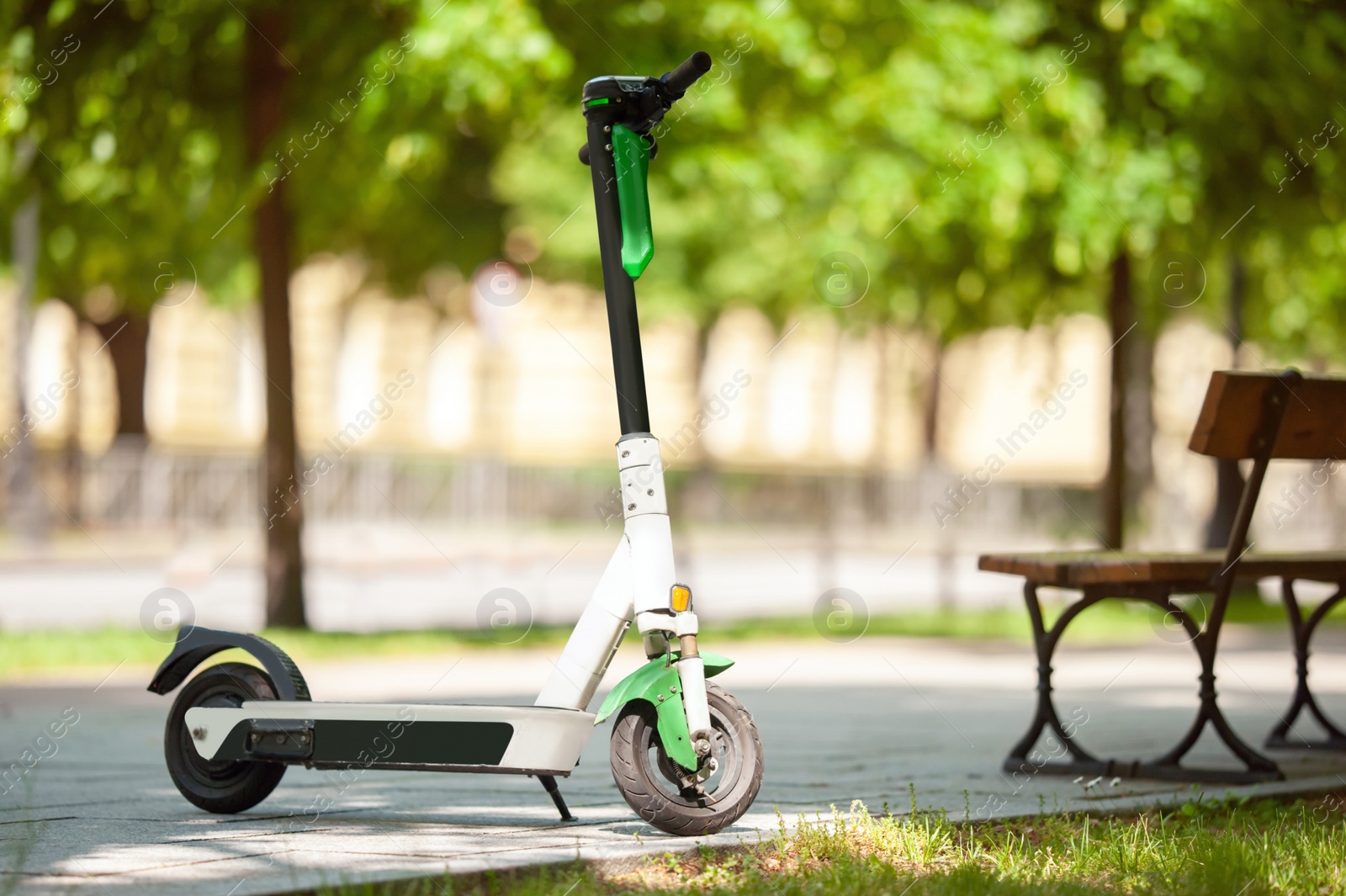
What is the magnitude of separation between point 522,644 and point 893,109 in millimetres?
5850

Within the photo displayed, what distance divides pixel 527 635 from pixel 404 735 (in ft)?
29.5

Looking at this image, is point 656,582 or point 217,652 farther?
point 217,652

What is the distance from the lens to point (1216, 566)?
19.7 ft

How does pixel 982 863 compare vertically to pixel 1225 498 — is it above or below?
below

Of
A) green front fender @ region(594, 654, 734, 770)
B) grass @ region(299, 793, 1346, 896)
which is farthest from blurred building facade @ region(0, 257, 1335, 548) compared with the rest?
green front fender @ region(594, 654, 734, 770)

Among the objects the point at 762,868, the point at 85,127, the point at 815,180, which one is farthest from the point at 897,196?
the point at 762,868

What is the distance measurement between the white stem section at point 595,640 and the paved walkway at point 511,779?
1.26 ft

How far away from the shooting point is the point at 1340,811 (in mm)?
5254

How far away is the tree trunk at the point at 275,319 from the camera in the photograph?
1291 centimetres

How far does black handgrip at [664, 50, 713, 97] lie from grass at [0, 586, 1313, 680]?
7.40 meters

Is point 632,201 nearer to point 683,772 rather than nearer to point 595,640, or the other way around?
point 595,640

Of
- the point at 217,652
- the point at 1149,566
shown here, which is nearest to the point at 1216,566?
the point at 1149,566

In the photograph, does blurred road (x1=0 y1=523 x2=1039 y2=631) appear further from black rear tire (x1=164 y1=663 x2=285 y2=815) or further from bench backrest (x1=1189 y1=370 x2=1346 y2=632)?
bench backrest (x1=1189 y1=370 x2=1346 y2=632)

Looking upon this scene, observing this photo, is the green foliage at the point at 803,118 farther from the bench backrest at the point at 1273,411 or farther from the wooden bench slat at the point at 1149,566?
the bench backrest at the point at 1273,411
